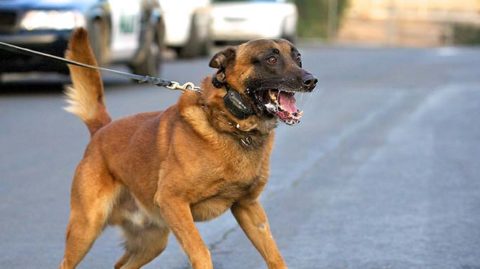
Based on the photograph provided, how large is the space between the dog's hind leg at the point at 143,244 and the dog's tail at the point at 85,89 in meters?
0.67

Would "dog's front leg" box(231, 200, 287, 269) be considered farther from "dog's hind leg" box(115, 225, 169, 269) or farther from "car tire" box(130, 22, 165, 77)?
"car tire" box(130, 22, 165, 77)

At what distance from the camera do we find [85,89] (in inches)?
237

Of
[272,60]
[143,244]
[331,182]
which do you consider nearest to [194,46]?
[331,182]

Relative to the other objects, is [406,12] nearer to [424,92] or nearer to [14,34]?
[424,92]

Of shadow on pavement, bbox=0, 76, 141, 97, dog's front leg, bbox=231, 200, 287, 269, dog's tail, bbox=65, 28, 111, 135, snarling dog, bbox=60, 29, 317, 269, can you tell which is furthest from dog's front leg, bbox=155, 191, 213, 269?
shadow on pavement, bbox=0, 76, 141, 97

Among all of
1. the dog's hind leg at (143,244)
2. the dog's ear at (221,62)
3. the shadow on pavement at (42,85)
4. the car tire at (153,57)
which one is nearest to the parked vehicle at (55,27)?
the shadow on pavement at (42,85)

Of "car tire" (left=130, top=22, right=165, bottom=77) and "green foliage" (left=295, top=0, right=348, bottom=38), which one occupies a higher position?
"car tire" (left=130, top=22, right=165, bottom=77)

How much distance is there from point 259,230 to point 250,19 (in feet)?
66.0

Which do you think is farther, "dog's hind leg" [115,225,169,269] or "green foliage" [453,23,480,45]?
"green foliage" [453,23,480,45]

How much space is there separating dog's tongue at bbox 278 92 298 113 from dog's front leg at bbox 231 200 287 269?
52cm

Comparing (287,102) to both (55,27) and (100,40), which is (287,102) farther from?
(100,40)

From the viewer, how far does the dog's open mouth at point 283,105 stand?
16.8ft

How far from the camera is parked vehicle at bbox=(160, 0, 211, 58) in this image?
2159 cm

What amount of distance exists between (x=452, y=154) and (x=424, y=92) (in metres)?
6.28
